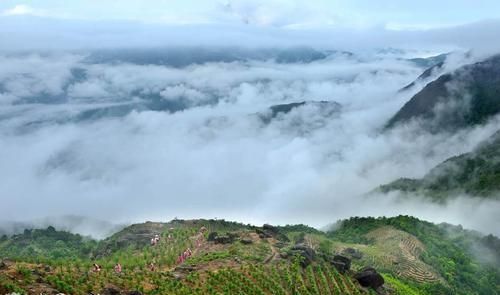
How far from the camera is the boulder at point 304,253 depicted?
88625 mm

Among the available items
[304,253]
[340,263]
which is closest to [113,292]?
[304,253]

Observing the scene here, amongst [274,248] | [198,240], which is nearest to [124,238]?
[198,240]

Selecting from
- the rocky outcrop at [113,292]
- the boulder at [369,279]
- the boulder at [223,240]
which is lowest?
the rocky outcrop at [113,292]

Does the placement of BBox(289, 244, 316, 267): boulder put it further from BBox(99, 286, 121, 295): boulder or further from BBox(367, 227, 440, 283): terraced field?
BBox(367, 227, 440, 283): terraced field

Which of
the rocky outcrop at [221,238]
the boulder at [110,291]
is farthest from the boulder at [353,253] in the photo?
the boulder at [110,291]

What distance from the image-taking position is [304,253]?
91.2m

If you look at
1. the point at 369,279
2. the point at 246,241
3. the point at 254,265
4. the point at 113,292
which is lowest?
the point at 113,292

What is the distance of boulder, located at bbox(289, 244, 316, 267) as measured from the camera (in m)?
88.6

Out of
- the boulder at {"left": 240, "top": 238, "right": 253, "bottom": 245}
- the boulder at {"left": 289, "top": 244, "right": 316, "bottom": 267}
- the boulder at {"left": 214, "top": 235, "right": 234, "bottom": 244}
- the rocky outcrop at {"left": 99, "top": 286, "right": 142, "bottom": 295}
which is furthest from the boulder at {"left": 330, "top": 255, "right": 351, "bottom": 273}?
the rocky outcrop at {"left": 99, "top": 286, "right": 142, "bottom": 295}

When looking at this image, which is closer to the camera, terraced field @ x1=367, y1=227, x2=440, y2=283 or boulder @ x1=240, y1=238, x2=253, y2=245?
boulder @ x1=240, y1=238, x2=253, y2=245

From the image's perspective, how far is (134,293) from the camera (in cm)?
5512

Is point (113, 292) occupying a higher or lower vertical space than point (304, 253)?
lower

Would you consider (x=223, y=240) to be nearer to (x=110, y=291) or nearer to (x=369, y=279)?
(x=369, y=279)

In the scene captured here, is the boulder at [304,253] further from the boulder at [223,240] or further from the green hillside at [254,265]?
the boulder at [223,240]
